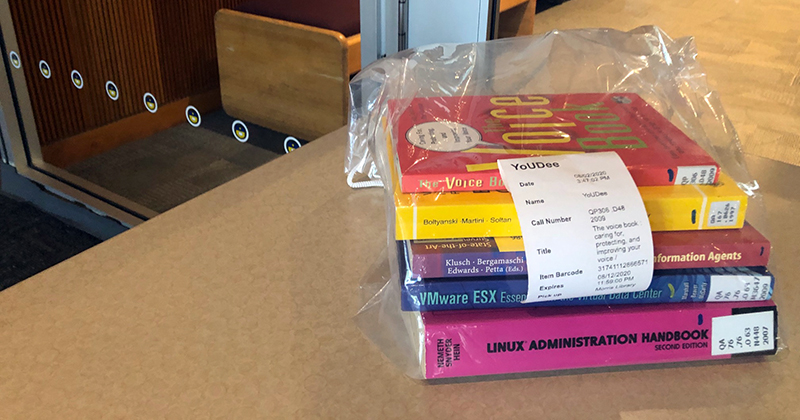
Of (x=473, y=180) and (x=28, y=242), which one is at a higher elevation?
(x=473, y=180)

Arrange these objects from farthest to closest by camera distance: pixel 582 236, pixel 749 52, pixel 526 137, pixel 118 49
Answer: pixel 118 49
pixel 749 52
pixel 526 137
pixel 582 236

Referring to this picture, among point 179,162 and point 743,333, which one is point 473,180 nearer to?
point 743,333

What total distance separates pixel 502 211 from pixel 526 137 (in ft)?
0.36

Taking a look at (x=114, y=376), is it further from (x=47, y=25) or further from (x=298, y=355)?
(x=47, y=25)

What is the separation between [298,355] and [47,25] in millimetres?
1111

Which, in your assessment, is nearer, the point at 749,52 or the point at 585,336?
the point at 585,336

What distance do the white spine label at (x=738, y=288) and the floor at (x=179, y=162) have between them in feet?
3.02

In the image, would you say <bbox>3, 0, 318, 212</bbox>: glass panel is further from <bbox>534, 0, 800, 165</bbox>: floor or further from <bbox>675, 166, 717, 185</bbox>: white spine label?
<bbox>675, 166, 717, 185</bbox>: white spine label

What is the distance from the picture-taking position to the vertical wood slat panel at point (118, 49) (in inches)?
45.4

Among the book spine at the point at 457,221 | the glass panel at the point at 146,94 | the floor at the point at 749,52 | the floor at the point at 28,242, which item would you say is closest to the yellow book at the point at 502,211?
the book spine at the point at 457,221

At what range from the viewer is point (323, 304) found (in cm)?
47

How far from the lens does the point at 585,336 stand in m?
0.39

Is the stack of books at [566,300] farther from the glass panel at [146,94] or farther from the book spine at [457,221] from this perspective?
the glass panel at [146,94]

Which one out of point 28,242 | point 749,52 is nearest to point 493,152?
point 749,52
